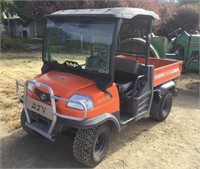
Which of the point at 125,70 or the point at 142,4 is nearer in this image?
the point at 125,70

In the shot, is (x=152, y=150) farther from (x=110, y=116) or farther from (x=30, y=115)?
(x=30, y=115)

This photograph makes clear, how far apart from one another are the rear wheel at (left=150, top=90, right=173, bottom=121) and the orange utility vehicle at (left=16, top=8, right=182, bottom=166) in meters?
0.40

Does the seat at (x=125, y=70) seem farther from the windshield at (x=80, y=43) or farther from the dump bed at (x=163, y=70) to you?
the windshield at (x=80, y=43)

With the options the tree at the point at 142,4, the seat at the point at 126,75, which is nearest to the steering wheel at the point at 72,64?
the seat at the point at 126,75

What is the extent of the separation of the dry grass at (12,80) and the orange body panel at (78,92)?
1377mm

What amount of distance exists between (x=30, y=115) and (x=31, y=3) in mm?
12692

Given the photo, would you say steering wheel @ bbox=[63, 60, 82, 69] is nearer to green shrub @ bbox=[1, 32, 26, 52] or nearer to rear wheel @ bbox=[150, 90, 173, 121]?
rear wheel @ bbox=[150, 90, 173, 121]

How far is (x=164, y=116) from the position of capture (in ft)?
16.4

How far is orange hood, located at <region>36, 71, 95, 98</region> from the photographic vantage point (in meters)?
3.32

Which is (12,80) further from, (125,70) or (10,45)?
(10,45)

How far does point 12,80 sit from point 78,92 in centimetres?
433

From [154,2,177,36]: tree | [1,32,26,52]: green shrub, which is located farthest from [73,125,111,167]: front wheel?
[154,2,177,36]: tree

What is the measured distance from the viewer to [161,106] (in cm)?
478

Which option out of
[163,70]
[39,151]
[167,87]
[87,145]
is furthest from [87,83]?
[167,87]
